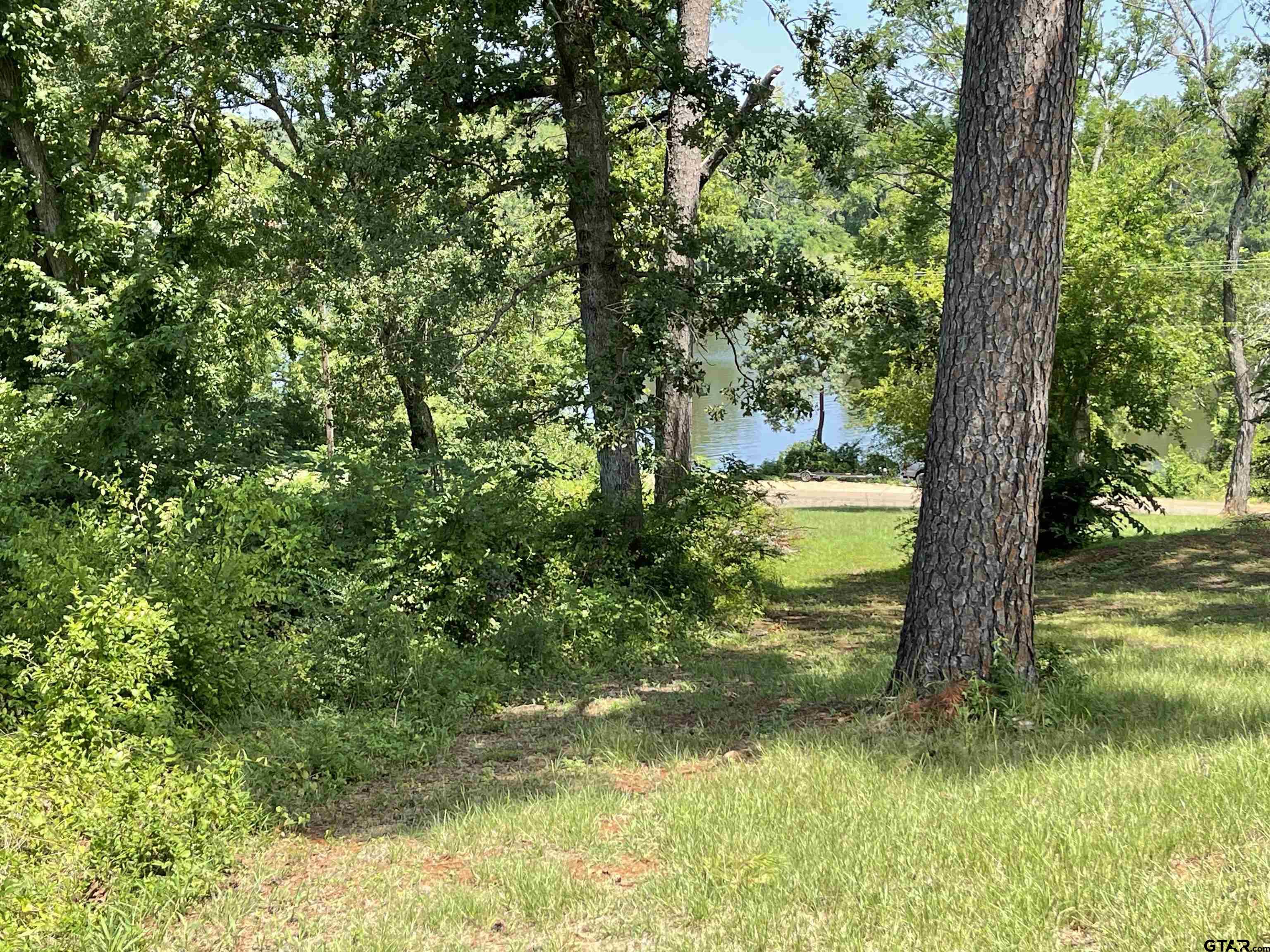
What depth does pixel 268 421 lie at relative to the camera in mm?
11125

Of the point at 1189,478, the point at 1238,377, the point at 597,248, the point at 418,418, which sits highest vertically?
the point at 597,248

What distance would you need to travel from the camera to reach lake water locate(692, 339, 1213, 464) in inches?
2221

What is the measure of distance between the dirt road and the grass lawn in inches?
884

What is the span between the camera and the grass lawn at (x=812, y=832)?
11.4ft

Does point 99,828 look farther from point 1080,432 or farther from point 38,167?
point 1080,432

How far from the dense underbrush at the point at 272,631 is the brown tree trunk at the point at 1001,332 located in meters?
3.56

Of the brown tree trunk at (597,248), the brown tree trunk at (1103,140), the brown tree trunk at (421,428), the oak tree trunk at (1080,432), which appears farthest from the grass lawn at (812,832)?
the brown tree trunk at (1103,140)

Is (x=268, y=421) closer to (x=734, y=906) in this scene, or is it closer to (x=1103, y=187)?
(x=734, y=906)

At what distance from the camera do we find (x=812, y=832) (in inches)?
169

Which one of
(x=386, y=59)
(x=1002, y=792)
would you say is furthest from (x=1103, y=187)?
(x=1002, y=792)

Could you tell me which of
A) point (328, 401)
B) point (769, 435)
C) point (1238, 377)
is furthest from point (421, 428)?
point (769, 435)

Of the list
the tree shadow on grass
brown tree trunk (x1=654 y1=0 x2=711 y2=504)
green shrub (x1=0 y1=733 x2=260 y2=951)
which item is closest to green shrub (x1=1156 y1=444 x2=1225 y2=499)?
brown tree trunk (x1=654 y1=0 x2=711 y2=504)

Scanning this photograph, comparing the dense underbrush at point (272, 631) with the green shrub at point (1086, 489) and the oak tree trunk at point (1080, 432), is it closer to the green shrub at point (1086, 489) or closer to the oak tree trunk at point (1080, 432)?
the green shrub at point (1086, 489)

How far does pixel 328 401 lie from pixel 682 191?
935 cm
